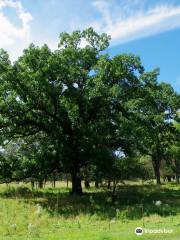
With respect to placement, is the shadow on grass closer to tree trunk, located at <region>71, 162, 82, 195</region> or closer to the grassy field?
the grassy field

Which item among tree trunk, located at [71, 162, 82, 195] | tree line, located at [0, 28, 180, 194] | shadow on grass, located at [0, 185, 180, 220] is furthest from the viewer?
tree trunk, located at [71, 162, 82, 195]

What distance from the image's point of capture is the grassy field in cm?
1625

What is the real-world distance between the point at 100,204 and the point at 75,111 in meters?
7.05

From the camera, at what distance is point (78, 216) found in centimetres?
2266

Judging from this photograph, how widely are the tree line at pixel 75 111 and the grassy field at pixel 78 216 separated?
1870mm

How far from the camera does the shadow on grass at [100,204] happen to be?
2367 centimetres

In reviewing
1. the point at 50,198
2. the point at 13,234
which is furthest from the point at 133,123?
the point at 13,234

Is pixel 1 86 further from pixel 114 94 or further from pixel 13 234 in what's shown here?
pixel 13 234

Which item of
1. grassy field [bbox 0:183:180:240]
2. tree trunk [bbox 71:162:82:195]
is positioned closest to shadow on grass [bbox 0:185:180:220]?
grassy field [bbox 0:183:180:240]

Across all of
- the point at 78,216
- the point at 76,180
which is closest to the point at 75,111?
the point at 76,180

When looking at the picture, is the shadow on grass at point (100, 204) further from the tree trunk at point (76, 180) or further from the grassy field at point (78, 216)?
the tree trunk at point (76, 180)

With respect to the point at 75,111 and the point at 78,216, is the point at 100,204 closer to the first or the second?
the point at 78,216

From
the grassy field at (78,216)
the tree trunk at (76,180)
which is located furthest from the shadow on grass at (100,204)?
the tree trunk at (76,180)

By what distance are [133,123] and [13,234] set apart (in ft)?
43.3
